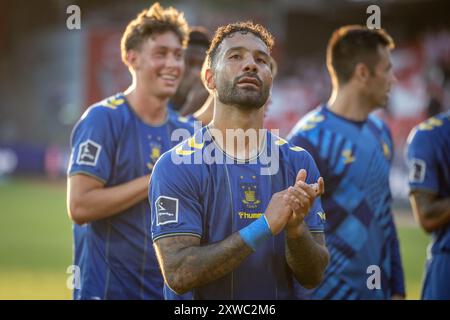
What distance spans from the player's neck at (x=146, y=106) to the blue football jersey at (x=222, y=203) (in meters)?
1.59

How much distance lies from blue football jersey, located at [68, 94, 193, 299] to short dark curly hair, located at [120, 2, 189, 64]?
0.61 m

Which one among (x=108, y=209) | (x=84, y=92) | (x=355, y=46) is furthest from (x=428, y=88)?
(x=108, y=209)

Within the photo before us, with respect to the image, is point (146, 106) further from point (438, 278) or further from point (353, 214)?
point (438, 278)

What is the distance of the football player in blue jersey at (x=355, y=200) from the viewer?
19.5 ft

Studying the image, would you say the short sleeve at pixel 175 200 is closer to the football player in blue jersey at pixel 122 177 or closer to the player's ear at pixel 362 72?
the football player in blue jersey at pixel 122 177

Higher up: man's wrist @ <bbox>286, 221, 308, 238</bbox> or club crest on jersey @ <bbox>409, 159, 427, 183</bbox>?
club crest on jersey @ <bbox>409, 159, 427, 183</bbox>

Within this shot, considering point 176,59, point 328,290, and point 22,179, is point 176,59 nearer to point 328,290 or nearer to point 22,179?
point 328,290

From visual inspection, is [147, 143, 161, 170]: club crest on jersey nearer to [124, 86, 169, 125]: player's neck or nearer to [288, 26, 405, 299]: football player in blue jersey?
[124, 86, 169, 125]: player's neck

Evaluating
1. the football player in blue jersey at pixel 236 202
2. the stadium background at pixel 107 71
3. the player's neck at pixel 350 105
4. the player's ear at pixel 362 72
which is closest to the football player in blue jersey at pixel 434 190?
the player's neck at pixel 350 105

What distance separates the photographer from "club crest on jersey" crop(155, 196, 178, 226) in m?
3.93

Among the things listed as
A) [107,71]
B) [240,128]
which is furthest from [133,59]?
[107,71]

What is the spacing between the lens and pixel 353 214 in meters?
5.94

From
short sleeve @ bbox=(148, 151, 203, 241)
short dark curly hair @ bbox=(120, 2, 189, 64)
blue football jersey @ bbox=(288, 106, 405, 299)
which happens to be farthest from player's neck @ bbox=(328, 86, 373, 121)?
short sleeve @ bbox=(148, 151, 203, 241)
